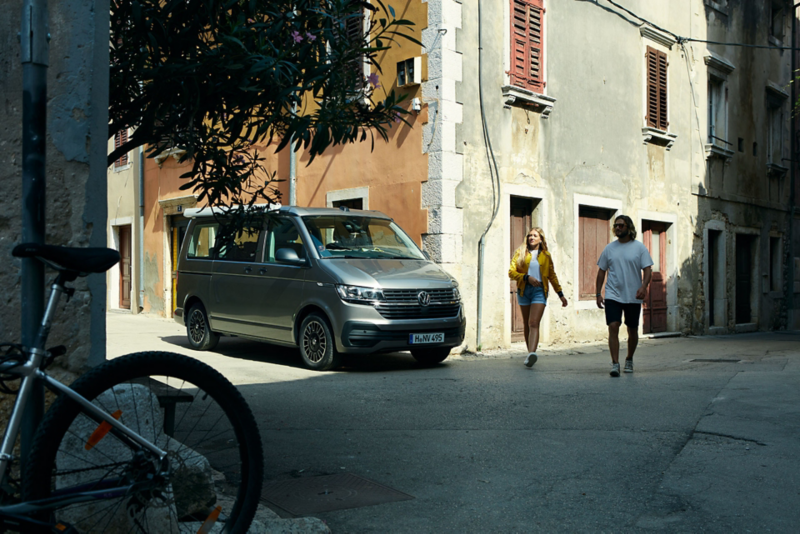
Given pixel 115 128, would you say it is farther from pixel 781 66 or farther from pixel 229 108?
pixel 781 66

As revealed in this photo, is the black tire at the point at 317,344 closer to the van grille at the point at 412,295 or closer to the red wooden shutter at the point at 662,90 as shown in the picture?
the van grille at the point at 412,295

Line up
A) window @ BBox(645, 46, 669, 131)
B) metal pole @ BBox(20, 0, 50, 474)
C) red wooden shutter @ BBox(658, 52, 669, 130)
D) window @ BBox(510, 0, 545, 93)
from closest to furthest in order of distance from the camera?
metal pole @ BBox(20, 0, 50, 474) → window @ BBox(510, 0, 545, 93) → window @ BBox(645, 46, 669, 131) → red wooden shutter @ BBox(658, 52, 669, 130)

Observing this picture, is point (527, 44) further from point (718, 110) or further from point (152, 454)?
point (152, 454)

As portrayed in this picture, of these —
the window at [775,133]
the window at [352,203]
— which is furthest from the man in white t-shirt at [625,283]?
the window at [775,133]

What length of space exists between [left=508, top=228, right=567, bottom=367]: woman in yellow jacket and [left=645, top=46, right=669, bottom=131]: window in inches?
278

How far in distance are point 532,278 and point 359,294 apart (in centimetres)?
231

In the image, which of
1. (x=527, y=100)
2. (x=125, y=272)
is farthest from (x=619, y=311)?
(x=125, y=272)

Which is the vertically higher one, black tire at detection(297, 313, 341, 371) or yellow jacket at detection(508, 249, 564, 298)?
yellow jacket at detection(508, 249, 564, 298)

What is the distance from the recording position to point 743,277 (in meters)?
20.0

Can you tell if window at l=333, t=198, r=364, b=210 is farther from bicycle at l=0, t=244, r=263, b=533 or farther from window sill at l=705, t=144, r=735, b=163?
bicycle at l=0, t=244, r=263, b=533

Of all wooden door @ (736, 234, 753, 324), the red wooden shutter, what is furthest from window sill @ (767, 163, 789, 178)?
the red wooden shutter

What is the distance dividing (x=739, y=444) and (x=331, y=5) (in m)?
3.75

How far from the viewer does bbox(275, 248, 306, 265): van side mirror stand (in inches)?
378

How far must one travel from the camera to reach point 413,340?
9.33m
